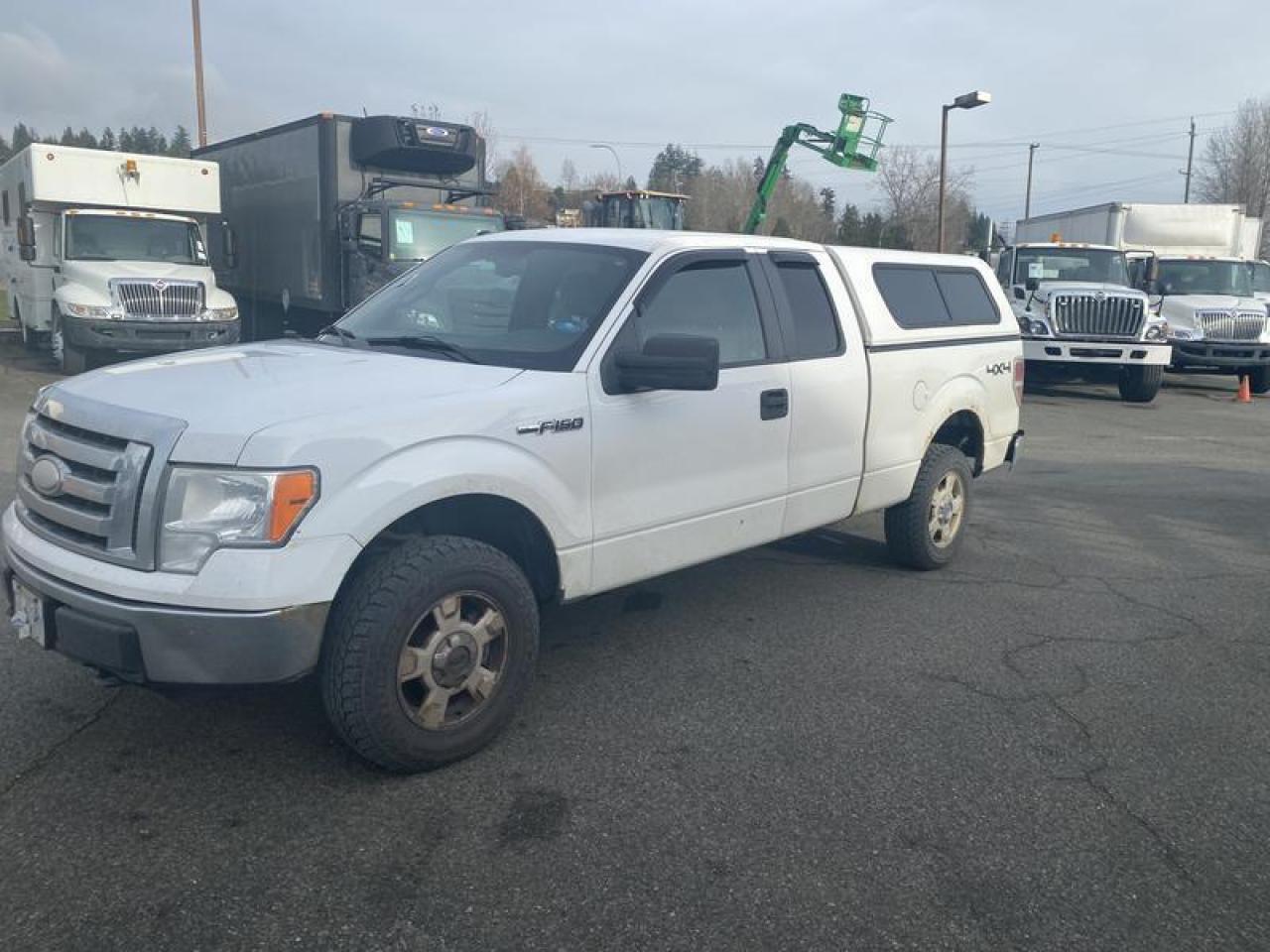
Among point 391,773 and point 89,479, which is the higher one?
point 89,479

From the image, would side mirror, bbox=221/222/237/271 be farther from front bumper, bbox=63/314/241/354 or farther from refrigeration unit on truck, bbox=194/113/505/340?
front bumper, bbox=63/314/241/354

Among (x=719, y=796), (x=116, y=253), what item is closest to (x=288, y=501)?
(x=719, y=796)

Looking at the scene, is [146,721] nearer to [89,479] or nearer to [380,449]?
[89,479]

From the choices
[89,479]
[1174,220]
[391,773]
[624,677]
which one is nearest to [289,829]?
[391,773]

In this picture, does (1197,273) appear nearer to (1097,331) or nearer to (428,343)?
(1097,331)

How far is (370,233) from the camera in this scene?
14195 millimetres

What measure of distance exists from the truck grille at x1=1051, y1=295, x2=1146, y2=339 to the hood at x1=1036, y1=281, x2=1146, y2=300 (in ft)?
0.32

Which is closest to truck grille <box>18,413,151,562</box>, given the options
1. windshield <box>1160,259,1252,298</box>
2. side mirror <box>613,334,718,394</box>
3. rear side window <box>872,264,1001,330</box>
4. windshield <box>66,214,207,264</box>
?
side mirror <box>613,334,718,394</box>

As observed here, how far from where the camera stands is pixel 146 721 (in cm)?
407

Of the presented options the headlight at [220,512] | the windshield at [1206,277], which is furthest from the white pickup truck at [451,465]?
the windshield at [1206,277]

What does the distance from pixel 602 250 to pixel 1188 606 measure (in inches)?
145

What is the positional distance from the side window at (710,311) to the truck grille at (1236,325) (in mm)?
15302

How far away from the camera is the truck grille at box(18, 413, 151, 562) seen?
132 inches

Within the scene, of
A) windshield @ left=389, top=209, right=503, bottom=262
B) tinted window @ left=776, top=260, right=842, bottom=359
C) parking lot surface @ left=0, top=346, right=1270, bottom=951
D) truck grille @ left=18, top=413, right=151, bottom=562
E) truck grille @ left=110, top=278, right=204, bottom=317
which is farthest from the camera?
truck grille @ left=110, top=278, right=204, bottom=317
